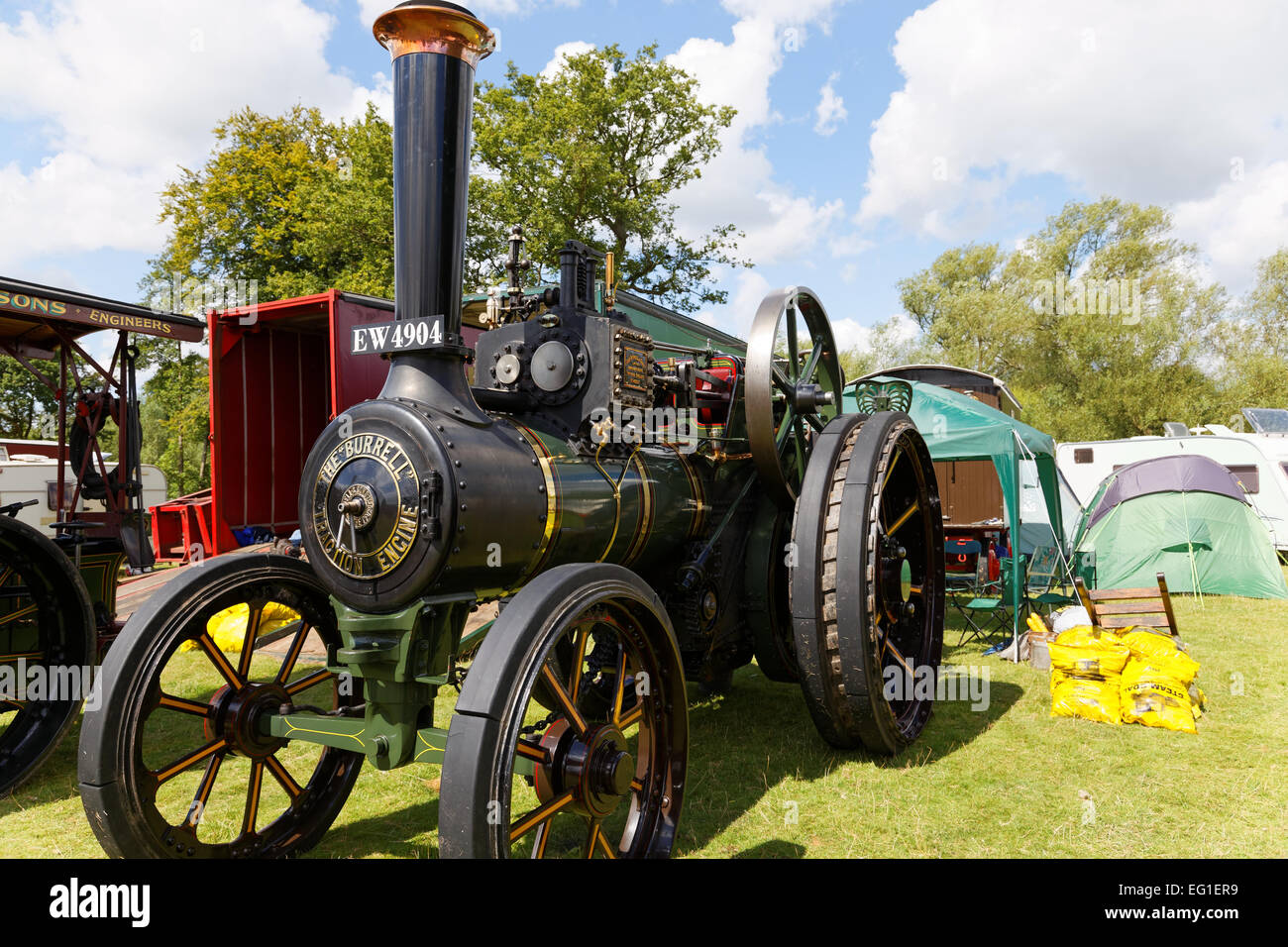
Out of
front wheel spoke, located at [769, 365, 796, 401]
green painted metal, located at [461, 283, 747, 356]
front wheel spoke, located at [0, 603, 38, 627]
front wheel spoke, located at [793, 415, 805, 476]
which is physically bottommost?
front wheel spoke, located at [0, 603, 38, 627]

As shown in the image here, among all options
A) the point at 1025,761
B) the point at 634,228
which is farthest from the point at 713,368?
the point at 634,228

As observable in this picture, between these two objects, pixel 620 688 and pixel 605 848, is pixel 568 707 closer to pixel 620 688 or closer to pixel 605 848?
pixel 620 688

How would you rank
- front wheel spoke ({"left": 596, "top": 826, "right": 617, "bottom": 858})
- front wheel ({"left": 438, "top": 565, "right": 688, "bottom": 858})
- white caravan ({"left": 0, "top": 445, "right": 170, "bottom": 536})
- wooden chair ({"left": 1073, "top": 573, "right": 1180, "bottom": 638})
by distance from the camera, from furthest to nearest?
1. white caravan ({"left": 0, "top": 445, "right": 170, "bottom": 536})
2. wooden chair ({"left": 1073, "top": 573, "right": 1180, "bottom": 638})
3. front wheel spoke ({"left": 596, "top": 826, "right": 617, "bottom": 858})
4. front wheel ({"left": 438, "top": 565, "right": 688, "bottom": 858})

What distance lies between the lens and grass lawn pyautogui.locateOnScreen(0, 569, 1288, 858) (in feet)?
12.6

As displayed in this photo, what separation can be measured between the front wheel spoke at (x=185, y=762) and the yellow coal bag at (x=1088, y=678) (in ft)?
17.5

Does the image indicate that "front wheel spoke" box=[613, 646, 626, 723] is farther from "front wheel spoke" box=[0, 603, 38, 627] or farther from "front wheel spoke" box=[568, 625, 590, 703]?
"front wheel spoke" box=[0, 603, 38, 627]

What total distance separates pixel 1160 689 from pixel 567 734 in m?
4.72

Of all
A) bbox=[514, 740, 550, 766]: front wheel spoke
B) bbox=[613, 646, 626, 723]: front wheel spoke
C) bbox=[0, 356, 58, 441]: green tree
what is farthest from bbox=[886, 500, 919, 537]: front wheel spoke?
bbox=[0, 356, 58, 441]: green tree

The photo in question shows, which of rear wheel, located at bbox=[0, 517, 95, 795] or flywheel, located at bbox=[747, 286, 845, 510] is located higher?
flywheel, located at bbox=[747, 286, 845, 510]

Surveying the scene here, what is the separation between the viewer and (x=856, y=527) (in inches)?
173

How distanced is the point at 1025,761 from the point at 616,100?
2264 cm
